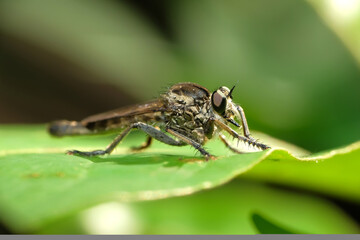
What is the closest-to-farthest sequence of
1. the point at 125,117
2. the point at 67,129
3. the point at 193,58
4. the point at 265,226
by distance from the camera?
the point at 265,226 < the point at 125,117 < the point at 67,129 < the point at 193,58

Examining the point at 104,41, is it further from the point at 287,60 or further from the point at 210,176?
the point at 210,176

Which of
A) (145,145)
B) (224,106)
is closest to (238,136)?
(224,106)

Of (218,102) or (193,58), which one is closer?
(218,102)

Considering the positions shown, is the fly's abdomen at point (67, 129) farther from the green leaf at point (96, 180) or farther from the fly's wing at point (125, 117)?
the green leaf at point (96, 180)

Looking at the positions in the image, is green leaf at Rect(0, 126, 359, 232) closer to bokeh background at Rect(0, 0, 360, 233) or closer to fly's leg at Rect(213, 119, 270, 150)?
fly's leg at Rect(213, 119, 270, 150)

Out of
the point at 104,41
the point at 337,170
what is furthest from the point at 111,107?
the point at 337,170

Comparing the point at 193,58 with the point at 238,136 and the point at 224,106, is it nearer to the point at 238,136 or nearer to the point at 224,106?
the point at 224,106

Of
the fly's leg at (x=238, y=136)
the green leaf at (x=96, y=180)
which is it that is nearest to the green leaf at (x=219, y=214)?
the fly's leg at (x=238, y=136)
